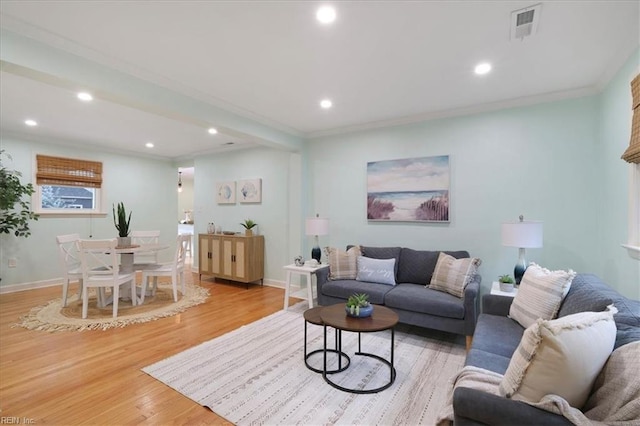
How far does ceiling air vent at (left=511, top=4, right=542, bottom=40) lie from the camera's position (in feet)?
6.27

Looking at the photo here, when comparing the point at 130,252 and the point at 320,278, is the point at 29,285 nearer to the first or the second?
the point at 130,252

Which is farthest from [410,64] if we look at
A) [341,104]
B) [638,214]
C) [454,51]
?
[638,214]

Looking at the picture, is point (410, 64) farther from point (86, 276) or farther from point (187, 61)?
point (86, 276)

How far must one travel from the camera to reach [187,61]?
2553mm

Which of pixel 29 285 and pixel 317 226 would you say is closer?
pixel 317 226

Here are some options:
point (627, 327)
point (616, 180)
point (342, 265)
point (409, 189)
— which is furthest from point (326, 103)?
point (627, 327)

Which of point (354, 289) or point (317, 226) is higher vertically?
point (317, 226)

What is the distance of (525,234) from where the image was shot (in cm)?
282

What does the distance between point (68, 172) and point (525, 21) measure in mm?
6770

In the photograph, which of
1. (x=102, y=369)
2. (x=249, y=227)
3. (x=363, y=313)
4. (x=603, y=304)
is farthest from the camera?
(x=249, y=227)

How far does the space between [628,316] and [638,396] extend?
543mm

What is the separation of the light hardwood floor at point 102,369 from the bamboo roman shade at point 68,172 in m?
2.18

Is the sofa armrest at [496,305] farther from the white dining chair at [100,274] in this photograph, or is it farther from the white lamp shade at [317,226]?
the white dining chair at [100,274]

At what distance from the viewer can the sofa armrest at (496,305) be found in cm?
258
